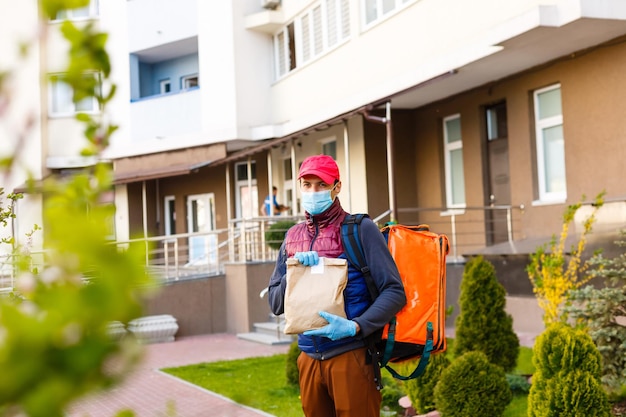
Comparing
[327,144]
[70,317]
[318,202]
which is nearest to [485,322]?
[318,202]

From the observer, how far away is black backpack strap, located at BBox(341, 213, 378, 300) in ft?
13.0

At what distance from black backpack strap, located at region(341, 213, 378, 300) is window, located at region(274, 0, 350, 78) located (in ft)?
52.4

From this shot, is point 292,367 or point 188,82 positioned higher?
point 188,82

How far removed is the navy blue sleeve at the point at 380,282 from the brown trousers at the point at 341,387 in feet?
0.59

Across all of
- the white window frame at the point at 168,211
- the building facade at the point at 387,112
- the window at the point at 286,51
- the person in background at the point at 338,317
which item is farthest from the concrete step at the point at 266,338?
the white window frame at the point at 168,211

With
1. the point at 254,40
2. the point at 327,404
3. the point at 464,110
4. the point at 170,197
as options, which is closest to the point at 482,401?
the point at 327,404

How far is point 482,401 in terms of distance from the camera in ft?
23.1

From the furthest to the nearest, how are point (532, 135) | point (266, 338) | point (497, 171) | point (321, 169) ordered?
point (497, 171) < point (266, 338) < point (532, 135) < point (321, 169)

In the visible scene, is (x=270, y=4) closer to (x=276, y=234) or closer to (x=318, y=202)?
(x=276, y=234)

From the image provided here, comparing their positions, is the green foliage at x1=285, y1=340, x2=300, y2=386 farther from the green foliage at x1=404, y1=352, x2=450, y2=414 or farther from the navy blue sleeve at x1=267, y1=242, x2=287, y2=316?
the navy blue sleeve at x1=267, y1=242, x2=287, y2=316

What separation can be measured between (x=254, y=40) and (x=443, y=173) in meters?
8.32

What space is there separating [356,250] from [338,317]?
34 centimetres

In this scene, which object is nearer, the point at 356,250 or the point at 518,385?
the point at 356,250

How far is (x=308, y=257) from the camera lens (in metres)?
3.91
